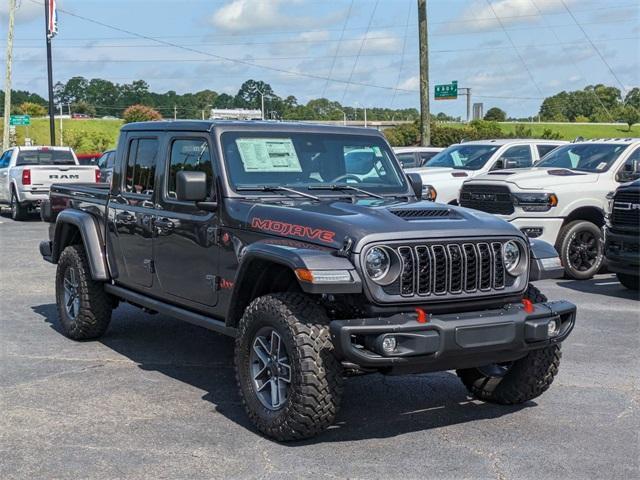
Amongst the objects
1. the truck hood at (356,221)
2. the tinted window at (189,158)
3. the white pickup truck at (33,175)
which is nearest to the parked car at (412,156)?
the white pickup truck at (33,175)

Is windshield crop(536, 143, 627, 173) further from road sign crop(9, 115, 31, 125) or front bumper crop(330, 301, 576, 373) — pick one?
road sign crop(9, 115, 31, 125)

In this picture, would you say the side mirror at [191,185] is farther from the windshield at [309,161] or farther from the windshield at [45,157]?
the windshield at [45,157]

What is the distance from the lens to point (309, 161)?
6531 mm

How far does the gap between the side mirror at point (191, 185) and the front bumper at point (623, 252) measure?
6190mm

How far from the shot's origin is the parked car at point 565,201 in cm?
1191

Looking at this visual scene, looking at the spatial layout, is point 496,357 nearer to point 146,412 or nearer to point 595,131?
point 146,412

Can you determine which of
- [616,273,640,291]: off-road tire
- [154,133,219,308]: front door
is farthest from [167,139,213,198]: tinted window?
[616,273,640,291]: off-road tire

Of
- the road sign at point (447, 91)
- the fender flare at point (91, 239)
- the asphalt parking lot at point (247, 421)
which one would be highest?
the road sign at point (447, 91)

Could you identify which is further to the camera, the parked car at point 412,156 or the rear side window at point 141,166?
the parked car at point 412,156

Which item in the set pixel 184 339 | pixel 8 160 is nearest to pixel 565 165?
pixel 184 339

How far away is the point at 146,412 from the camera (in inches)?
232

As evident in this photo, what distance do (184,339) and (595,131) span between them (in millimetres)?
61198

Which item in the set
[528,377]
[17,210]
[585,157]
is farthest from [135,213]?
[17,210]

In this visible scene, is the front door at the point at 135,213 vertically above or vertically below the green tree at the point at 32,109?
below
